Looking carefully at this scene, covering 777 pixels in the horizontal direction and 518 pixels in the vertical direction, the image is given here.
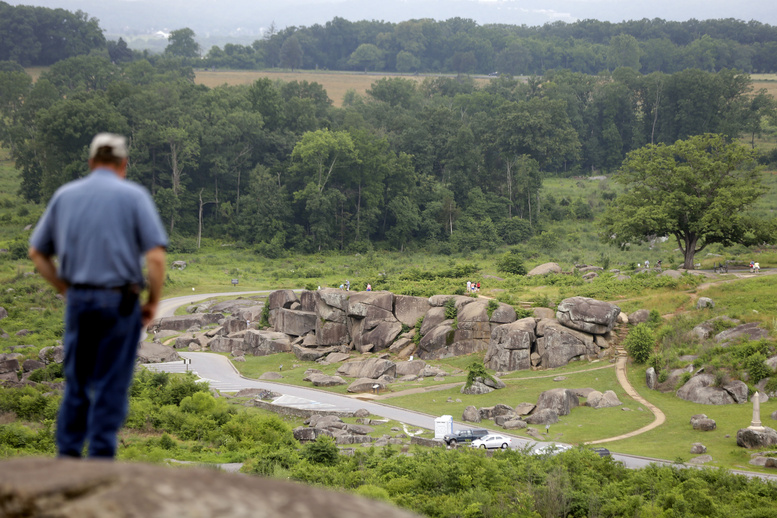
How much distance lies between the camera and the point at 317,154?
8800cm

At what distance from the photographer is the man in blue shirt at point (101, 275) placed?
5152mm

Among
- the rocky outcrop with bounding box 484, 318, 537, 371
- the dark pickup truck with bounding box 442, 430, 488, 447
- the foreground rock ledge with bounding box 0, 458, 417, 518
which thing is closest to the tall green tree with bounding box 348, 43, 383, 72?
the rocky outcrop with bounding box 484, 318, 537, 371

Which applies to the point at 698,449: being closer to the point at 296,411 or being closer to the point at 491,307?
the point at 296,411

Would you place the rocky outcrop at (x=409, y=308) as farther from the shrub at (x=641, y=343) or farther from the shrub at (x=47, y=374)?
the shrub at (x=47, y=374)

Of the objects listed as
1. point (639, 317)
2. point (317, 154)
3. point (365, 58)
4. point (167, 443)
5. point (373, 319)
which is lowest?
point (373, 319)

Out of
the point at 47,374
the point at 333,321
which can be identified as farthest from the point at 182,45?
the point at 47,374

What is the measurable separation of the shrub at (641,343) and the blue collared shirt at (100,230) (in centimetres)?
3945

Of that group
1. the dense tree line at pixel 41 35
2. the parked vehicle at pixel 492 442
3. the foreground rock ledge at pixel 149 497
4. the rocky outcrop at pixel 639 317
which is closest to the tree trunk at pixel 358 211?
the rocky outcrop at pixel 639 317

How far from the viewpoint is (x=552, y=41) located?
6821 inches

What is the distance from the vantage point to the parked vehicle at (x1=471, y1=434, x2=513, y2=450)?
3027 centimetres

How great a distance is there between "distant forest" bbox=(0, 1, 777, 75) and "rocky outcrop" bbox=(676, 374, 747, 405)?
12262cm

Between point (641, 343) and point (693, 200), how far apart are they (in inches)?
723

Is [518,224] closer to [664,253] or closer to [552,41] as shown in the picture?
[664,253]

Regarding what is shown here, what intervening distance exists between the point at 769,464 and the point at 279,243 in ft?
213
